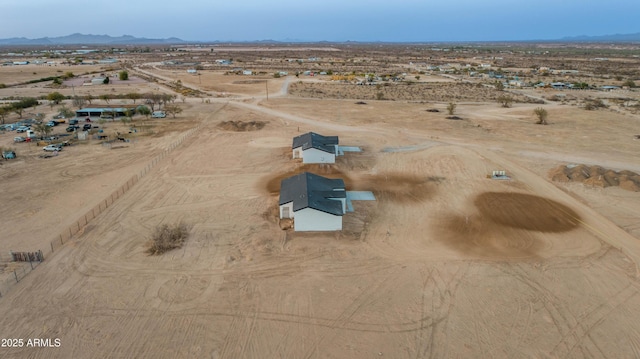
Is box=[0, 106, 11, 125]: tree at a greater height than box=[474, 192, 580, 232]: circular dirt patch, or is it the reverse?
box=[0, 106, 11, 125]: tree

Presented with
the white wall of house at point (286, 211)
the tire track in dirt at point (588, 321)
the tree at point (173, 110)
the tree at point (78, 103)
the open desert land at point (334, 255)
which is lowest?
the tire track in dirt at point (588, 321)

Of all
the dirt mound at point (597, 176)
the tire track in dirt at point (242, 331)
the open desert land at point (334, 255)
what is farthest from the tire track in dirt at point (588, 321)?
the dirt mound at point (597, 176)

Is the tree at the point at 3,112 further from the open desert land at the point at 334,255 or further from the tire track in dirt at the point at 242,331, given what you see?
Result: the tire track in dirt at the point at 242,331

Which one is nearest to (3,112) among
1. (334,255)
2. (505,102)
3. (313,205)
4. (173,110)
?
(173,110)

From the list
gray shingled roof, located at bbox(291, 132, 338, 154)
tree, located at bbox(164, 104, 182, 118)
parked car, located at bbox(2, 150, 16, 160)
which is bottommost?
parked car, located at bbox(2, 150, 16, 160)

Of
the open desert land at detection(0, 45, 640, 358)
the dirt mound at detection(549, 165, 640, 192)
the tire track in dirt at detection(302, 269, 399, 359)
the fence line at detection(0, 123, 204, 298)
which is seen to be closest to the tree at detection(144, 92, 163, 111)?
the open desert land at detection(0, 45, 640, 358)

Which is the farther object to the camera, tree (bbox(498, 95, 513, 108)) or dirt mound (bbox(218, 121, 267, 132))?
tree (bbox(498, 95, 513, 108))

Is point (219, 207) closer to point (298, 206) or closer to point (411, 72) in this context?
point (298, 206)

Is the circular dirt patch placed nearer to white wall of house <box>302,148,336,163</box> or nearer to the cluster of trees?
white wall of house <box>302,148,336,163</box>
